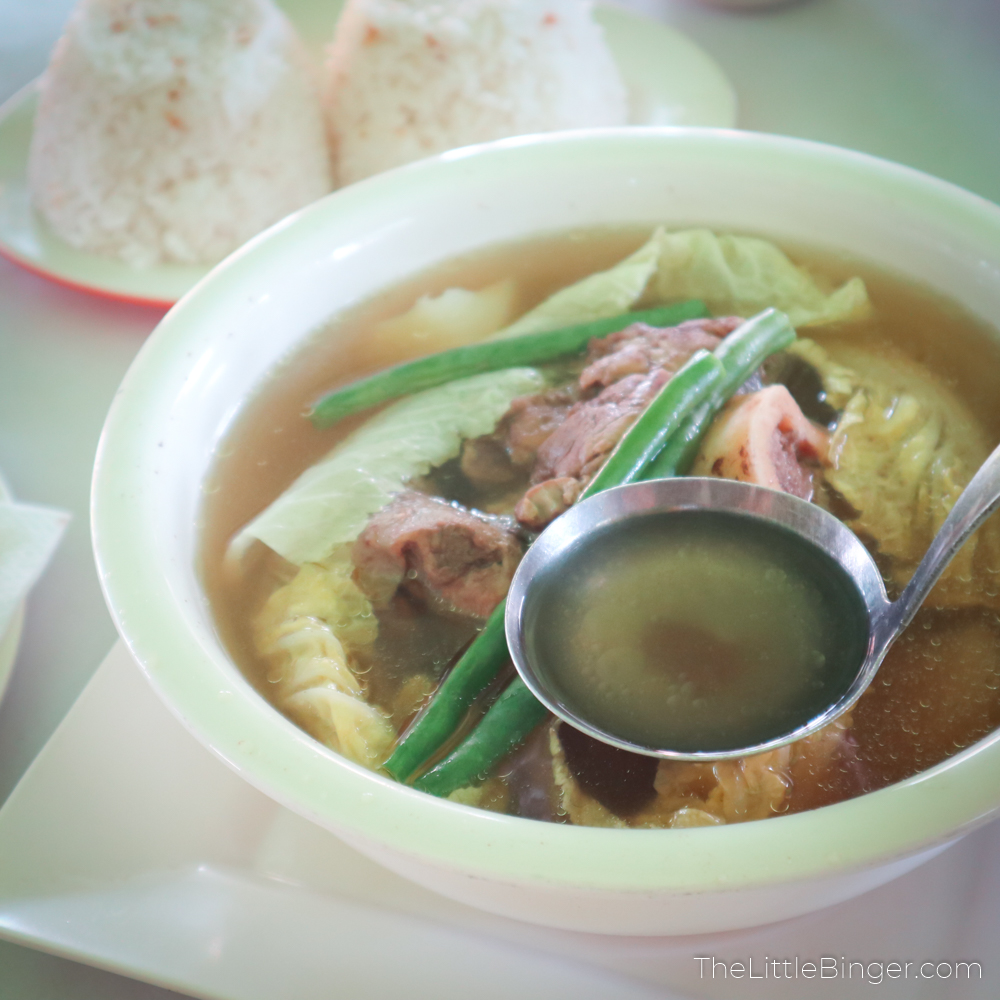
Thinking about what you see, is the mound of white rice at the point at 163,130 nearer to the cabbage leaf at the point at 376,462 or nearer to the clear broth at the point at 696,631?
the cabbage leaf at the point at 376,462

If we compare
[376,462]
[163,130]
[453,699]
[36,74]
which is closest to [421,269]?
[376,462]

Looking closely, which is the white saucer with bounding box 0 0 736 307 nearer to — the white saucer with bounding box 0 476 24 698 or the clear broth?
the white saucer with bounding box 0 476 24 698

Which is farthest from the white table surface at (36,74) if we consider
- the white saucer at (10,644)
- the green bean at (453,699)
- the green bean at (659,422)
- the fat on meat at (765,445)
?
the fat on meat at (765,445)

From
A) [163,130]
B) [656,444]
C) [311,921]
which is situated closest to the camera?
[311,921]

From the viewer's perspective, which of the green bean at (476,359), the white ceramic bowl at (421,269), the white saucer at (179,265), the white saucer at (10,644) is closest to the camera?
the white ceramic bowl at (421,269)

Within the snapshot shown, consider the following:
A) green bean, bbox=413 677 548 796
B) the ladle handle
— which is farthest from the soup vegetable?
the ladle handle

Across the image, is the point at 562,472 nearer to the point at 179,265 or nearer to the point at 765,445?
the point at 765,445
